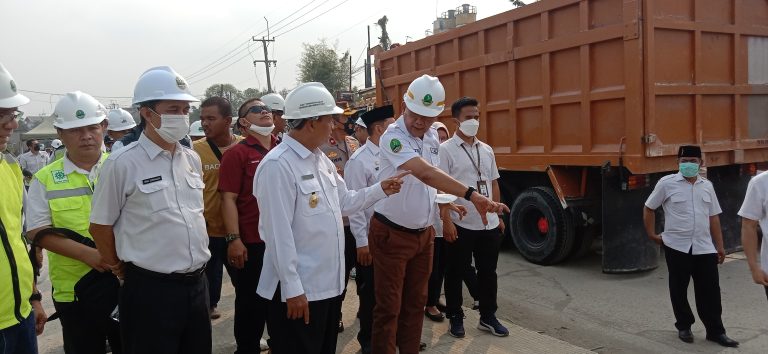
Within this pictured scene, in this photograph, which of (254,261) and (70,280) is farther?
(254,261)

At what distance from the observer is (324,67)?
4041 cm

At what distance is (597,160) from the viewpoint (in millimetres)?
5812

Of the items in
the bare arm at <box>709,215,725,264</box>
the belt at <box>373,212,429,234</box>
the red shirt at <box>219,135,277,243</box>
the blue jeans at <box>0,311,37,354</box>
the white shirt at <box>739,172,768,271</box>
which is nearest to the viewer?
the blue jeans at <box>0,311,37,354</box>

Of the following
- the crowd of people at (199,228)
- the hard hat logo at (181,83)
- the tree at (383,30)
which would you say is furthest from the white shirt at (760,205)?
the tree at (383,30)

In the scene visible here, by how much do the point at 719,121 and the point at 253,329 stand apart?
5.24m

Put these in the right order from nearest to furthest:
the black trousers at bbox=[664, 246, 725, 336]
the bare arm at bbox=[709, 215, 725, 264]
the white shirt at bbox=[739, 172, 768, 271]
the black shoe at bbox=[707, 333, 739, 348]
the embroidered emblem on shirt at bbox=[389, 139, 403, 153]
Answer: the white shirt at bbox=[739, 172, 768, 271] → the embroidered emblem on shirt at bbox=[389, 139, 403, 153] → the black shoe at bbox=[707, 333, 739, 348] → the black trousers at bbox=[664, 246, 725, 336] → the bare arm at bbox=[709, 215, 725, 264]

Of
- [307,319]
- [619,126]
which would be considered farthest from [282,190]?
[619,126]

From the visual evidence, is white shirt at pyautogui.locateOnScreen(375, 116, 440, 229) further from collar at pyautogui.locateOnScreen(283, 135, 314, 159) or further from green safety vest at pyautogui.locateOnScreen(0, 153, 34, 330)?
green safety vest at pyautogui.locateOnScreen(0, 153, 34, 330)

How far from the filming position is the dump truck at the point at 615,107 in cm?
545

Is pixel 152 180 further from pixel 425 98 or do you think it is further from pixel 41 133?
pixel 41 133

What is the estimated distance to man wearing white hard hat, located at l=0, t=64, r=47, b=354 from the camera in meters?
2.15

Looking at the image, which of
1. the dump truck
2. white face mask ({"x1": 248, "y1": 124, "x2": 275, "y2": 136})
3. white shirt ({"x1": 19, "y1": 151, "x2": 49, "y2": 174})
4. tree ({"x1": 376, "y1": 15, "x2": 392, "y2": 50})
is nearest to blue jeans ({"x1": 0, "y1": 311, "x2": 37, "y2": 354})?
white face mask ({"x1": 248, "y1": 124, "x2": 275, "y2": 136})

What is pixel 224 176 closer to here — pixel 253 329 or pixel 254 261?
pixel 254 261

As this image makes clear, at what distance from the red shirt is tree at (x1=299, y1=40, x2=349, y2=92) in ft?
121
